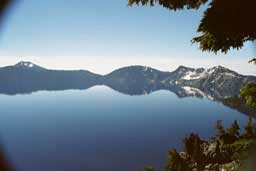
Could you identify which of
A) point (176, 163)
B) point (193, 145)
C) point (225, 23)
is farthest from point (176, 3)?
point (193, 145)

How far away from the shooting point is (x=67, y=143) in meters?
136

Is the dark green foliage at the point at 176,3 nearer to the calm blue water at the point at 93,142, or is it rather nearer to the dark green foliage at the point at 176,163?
the dark green foliage at the point at 176,163

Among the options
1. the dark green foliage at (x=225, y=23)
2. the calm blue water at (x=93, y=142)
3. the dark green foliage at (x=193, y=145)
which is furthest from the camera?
the calm blue water at (x=93, y=142)

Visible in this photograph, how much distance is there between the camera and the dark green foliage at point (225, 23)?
5.68 m

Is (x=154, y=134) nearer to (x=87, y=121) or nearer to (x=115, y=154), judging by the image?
(x=115, y=154)

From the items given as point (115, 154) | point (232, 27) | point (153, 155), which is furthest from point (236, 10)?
point (115, 154)

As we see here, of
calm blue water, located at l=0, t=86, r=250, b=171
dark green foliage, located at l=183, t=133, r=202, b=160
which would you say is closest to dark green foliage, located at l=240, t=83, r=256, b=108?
dark green foliage, located at l=183, t=133, r=202, b=160

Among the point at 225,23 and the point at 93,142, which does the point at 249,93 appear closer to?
the point at 225,23

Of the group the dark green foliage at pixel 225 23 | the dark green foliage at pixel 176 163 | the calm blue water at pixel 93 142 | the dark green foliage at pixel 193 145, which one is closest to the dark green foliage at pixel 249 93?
the dark green foliage at pixel 225 23

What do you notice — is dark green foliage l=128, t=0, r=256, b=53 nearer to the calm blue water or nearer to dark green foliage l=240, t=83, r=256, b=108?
dark green foliage l=240, t=83, r=256, b=108

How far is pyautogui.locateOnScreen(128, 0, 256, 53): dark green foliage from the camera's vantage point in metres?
5.68

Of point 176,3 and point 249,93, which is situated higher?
point 176,3

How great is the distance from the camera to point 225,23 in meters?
5.99

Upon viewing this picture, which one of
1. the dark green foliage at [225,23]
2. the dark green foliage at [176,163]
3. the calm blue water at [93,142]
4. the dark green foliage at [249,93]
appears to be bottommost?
the calm blue water at [93,142]
